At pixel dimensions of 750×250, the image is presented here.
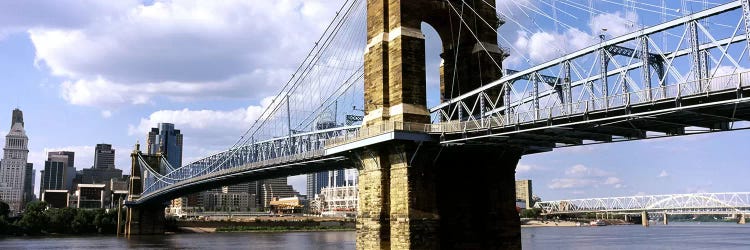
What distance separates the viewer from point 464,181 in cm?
5244

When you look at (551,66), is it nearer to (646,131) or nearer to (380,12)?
(646,131)

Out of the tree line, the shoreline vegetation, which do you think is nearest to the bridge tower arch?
the tree line

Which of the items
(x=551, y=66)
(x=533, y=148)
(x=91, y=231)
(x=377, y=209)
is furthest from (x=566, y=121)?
(x=91, y=231)

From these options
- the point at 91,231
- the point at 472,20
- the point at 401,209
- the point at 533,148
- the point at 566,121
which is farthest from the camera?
the point at 91,231

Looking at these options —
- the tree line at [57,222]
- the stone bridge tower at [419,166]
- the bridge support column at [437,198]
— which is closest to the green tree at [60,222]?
the tree line at [57,222]

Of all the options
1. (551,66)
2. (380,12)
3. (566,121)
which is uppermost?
(380,12)

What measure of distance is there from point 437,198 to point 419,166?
4591 millimetres

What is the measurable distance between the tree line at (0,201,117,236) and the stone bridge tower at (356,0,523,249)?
4634 inches

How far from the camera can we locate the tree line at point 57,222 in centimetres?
14400

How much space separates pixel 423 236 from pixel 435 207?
241cm

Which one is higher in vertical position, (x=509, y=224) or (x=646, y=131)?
(x=646, y=131)

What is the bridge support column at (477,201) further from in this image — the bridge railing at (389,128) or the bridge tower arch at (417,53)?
the bridge tower arch at (417,53)

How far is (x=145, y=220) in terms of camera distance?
15262cm

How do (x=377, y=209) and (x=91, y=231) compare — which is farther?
(x=91, y=231)
